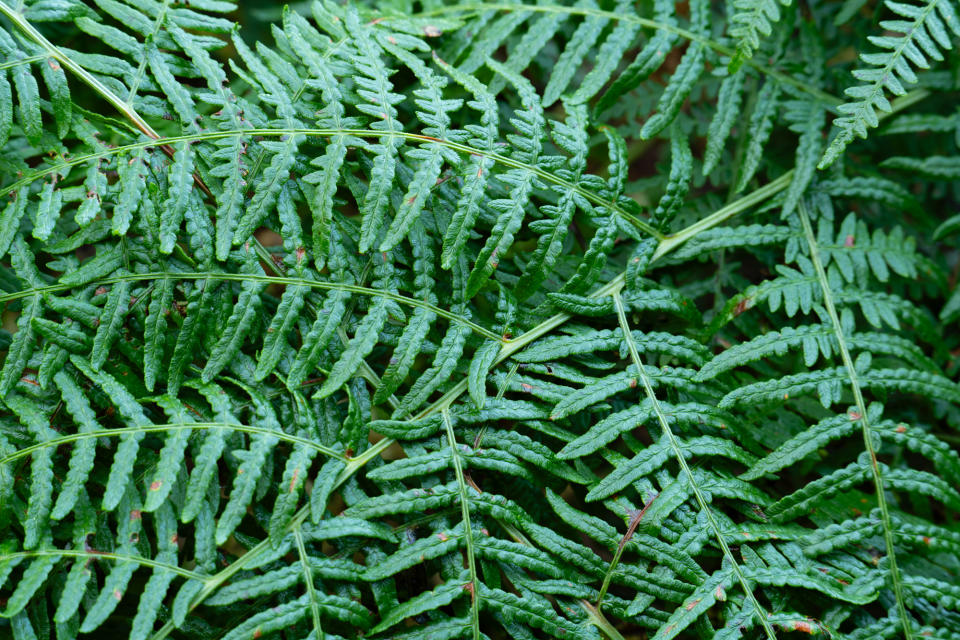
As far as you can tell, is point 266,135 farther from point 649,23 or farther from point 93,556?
point 649,23

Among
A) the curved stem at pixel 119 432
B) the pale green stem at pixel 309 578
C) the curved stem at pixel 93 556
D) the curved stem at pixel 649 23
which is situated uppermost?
the curved stem at pixel 649 23

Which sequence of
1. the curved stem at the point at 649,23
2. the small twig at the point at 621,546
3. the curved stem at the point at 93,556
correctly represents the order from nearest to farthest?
the curved stem at the point at 93,556 < the small twig at the point at 621,546 < the curved stem at the point at 649,23

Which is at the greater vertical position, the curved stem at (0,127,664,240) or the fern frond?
the fern frond

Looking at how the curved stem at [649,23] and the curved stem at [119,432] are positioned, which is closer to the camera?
the curved stem at [119,432]

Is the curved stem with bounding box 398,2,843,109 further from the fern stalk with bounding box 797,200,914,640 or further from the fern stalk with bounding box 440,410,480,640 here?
the fern stalk with bounding box 440,410,480,640

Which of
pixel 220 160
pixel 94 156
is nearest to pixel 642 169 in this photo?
pixel 220 160

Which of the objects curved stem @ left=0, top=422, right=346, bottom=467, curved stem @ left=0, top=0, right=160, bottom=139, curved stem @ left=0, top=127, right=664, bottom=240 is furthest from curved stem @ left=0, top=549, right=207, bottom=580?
curved stem @ left=0, top=0, right=160, bottom=139

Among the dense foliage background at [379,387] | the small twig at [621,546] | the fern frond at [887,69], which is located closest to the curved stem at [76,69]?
the dense foliage background at [379,387]

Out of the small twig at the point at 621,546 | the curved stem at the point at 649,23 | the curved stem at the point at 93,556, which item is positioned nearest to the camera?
the curved stem at the point at 93,556

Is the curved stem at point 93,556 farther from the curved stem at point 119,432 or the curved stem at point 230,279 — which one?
the curved stem at point 230,279
